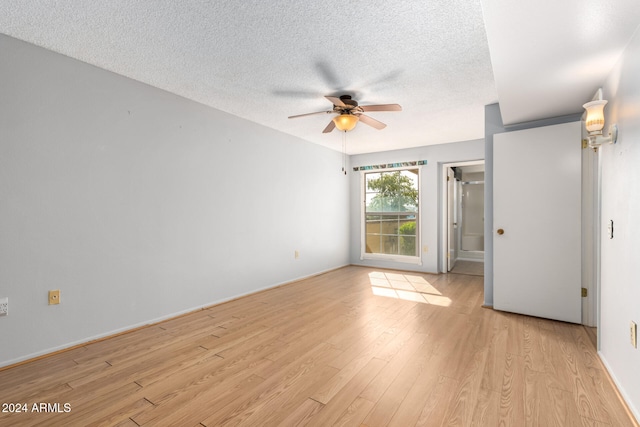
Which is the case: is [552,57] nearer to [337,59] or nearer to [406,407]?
[337,59]

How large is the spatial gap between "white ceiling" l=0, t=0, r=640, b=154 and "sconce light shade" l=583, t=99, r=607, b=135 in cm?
28

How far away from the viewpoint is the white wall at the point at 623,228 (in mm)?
1622

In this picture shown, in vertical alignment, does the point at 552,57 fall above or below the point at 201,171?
above

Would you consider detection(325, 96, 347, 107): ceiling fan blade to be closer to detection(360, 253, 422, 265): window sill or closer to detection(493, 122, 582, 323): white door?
detection(493, 122, 582, 323): white door

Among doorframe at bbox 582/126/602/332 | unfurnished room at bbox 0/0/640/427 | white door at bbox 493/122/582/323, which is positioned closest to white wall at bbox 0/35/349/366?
unfurnished room at bbox 0/0/640/427

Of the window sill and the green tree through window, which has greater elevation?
the green tree through window

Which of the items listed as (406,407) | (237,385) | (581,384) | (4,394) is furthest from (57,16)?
(581,384)

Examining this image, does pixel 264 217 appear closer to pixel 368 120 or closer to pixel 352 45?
pixel 368 120

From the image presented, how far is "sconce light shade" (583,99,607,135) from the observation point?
6.69 feet

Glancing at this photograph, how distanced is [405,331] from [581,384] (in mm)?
1221

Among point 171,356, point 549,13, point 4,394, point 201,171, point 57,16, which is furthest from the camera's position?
point 201,171

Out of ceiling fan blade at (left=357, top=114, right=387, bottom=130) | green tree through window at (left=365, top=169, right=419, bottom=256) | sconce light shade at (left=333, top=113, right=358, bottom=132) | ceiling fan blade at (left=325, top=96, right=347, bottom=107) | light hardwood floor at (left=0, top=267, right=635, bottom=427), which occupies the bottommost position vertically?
light hardwood floor at (left=0, top=267, right=635, bottom=427)

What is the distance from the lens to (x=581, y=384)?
1.90 m

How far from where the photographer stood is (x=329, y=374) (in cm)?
202
